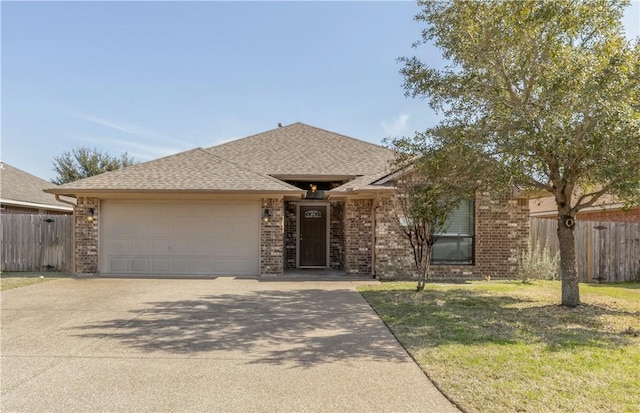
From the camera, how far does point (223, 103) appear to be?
16391mm

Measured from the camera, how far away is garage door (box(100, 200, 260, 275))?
42.2 feet

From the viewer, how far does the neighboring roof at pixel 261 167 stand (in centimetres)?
1245

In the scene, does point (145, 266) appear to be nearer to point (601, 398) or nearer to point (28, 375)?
point (28, 375)

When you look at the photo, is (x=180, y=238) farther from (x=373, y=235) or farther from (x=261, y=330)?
(x=261, y=330)

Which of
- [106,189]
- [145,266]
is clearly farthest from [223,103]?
[145,266]

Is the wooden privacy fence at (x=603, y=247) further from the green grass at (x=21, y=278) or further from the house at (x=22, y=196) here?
the house at (x=22, y=196)

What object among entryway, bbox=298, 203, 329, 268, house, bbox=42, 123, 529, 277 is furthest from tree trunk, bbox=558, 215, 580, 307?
entryway, bbox=298, 203, 329, 268

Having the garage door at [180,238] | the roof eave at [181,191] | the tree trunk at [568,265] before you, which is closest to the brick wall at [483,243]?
the roof eave at [181,191]

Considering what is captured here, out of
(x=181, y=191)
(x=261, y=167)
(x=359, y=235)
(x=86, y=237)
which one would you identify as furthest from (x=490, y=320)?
(x=86, y=237)

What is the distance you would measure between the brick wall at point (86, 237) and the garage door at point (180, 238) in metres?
0.21

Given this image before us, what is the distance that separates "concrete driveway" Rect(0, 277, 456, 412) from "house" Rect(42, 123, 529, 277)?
3.90 meters

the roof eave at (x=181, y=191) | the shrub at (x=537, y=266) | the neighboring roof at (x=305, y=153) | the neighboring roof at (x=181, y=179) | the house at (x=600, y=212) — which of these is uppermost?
the neighboring roof at (x=305, y=153)

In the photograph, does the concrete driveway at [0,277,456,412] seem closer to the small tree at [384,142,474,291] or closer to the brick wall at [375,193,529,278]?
the small tree at [384,142,474,291]

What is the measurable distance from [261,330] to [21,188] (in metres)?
17.9
